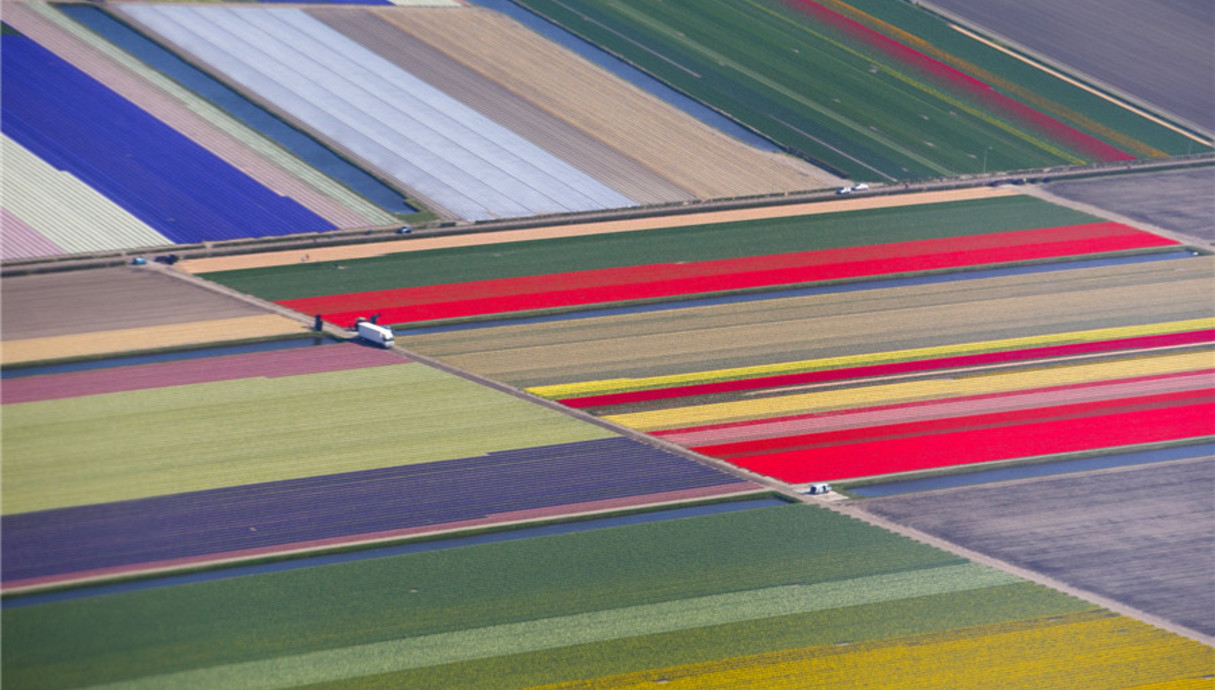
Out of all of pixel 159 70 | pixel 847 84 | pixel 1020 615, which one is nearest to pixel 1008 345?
pixel 1020 615

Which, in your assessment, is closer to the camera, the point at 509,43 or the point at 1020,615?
the point at 1020,615

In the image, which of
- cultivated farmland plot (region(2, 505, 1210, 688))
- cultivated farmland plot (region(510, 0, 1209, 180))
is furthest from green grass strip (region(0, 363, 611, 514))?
cultivated farmland plot (region(510, 0, 1209, 180))

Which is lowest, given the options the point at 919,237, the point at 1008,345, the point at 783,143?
the point at 1008,345

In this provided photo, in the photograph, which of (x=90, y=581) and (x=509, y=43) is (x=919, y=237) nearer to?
(x=509, y=43)

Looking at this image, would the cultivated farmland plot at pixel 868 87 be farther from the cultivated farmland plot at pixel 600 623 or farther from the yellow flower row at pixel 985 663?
the yellow flower row at pixel 985 663

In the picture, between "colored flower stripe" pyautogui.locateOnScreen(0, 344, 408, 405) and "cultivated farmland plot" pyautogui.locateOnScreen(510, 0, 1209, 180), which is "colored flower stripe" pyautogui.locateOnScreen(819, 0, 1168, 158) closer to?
"cultivated farmland plot" pyautogui.locateOnScreen(510, 0, 1209, 180)

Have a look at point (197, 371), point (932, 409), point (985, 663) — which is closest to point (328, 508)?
point (197, 371)

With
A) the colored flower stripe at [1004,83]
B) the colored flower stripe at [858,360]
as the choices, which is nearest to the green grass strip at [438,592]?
the colored flower stripe at [858,360]
